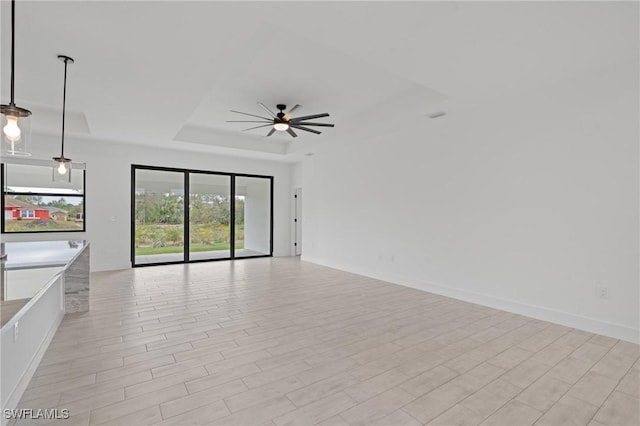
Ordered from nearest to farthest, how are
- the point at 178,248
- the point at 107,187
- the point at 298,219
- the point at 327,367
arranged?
the point at 327,367 → the point at 107,187 → the point at 178,248 → the point at 298,219

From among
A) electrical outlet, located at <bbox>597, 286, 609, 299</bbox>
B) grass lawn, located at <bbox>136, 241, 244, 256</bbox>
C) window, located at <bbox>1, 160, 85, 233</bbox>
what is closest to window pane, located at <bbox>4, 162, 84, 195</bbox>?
window, located at <bbox>1, 160, 85, 233</bbox>

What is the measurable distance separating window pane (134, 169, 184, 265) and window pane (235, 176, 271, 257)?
141 cm

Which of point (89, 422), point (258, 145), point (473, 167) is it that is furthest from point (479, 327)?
point (258, 145)

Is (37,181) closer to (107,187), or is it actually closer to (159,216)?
(107,187)

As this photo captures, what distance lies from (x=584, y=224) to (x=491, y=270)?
1.22 m

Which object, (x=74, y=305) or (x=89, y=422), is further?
(x=74, y=305)

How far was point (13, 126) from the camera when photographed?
6.79 feet

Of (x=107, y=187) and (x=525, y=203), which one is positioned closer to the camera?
(x=525, y=203)

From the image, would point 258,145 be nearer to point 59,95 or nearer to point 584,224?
point 59,95

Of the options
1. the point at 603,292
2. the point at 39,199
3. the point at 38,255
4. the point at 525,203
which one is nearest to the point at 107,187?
the point at 39,199

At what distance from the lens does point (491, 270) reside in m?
4.46

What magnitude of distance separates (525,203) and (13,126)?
4928mm

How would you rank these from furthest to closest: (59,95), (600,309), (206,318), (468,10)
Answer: (59,95)
(206,318)
(600,309)
(468,10)

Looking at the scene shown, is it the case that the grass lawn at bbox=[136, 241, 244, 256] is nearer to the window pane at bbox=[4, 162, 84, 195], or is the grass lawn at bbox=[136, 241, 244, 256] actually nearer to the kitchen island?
the window pane at bbox=[4, 162, 84, 195]
